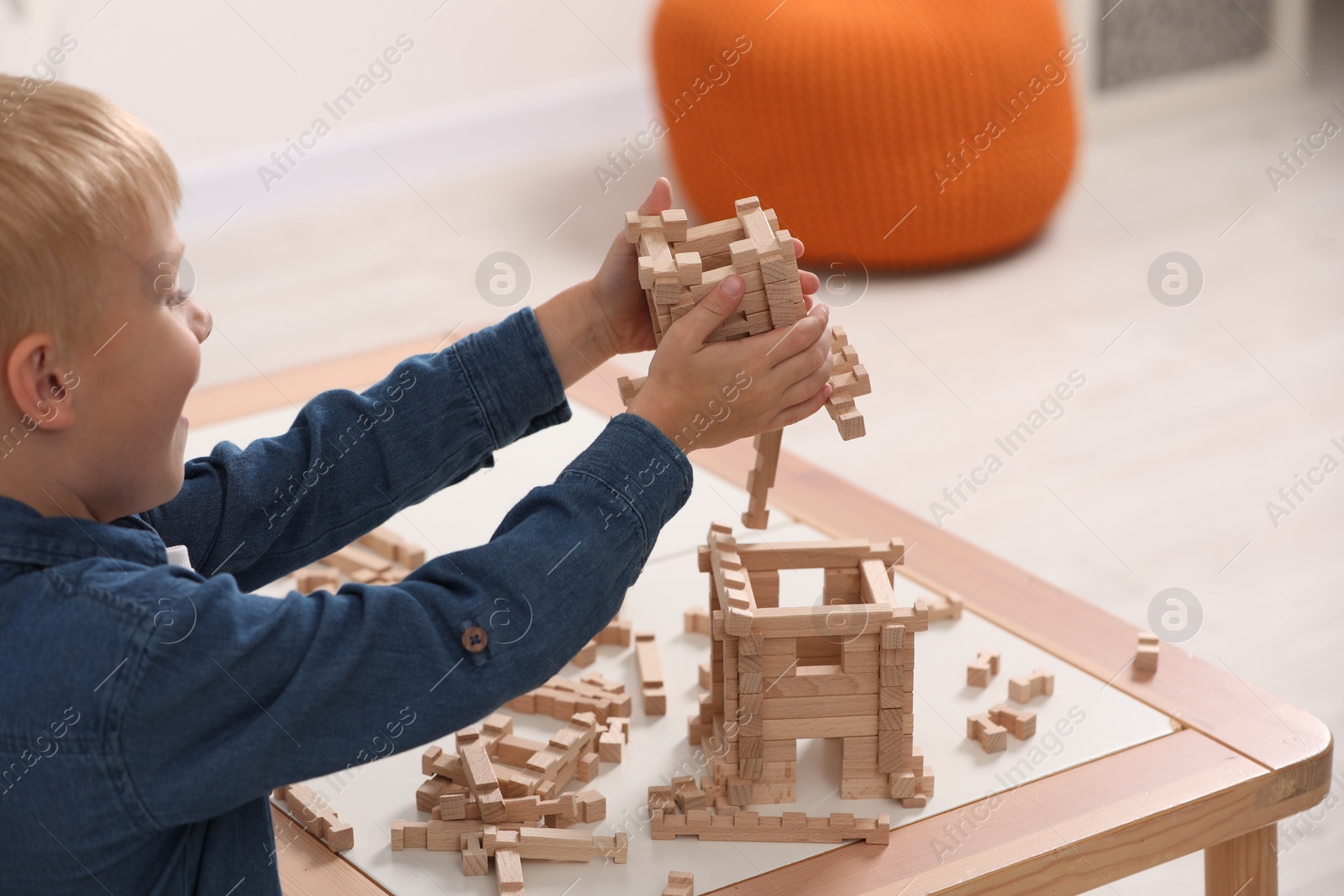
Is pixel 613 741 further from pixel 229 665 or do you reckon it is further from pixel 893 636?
pixel 229 665

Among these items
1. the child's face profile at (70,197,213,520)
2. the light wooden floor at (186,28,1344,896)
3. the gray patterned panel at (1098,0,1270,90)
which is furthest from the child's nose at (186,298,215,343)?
the gray patterned panel at (1098,0,1270,90)

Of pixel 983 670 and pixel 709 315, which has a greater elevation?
pixel 709 315

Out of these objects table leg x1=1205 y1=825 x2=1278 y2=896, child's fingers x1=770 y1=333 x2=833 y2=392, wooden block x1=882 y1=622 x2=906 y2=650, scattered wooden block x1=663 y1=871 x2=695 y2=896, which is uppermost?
child's fingers x1=770 y1=333 x2=833 y2=392

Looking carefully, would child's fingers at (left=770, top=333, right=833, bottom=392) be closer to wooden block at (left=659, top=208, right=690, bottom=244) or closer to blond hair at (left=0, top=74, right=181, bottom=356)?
wooden block at (left=659, top=208, right=690, bottom=244)

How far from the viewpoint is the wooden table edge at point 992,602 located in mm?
869

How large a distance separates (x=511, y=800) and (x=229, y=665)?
0.78 ft

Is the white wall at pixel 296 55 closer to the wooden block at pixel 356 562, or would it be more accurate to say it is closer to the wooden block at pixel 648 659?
the wooden block at pixel 356 562

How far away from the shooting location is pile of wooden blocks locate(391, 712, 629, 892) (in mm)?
793

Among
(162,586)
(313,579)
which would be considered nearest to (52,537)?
(162,586)

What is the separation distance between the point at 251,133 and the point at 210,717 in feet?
9.84

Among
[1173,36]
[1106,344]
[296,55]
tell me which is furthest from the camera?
[1173,36]

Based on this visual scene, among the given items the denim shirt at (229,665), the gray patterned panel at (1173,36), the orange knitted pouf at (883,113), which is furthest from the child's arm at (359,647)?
the gray patterned panel at (1173,36)

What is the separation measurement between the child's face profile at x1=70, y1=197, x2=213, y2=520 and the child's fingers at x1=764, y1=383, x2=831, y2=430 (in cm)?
30

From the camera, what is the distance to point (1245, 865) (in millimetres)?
906
